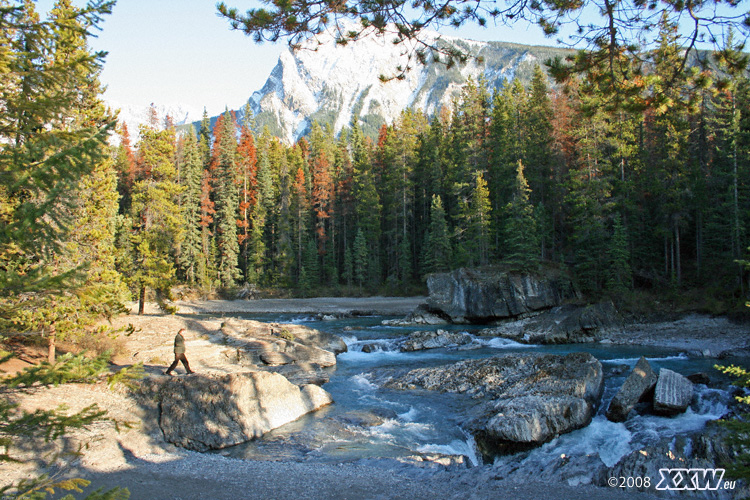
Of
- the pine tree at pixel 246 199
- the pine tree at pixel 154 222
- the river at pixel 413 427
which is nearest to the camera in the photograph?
the river at pixel 413 427

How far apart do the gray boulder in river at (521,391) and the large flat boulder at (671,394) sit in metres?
1.47

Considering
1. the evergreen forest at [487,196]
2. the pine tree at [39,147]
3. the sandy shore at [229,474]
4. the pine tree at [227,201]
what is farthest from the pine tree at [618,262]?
the pine tree at [227,201]

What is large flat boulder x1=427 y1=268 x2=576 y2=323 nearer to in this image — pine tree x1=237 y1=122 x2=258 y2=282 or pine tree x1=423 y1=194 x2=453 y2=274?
pine tree x1=423 y1=194 x2=453 y2=274

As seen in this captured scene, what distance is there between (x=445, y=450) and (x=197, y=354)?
11145 mm

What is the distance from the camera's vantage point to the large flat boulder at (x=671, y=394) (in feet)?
35.9

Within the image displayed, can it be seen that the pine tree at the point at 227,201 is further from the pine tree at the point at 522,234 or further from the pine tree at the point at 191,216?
the pine tree at the point at 522,234

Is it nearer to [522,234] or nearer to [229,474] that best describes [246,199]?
[522,234]

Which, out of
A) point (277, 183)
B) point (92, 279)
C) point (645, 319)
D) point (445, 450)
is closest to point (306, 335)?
point (92, 279)

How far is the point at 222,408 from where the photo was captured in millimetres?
11047

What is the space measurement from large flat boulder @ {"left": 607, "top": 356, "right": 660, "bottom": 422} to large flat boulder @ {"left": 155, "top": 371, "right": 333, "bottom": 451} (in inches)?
330

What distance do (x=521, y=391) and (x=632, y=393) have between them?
2875 mm

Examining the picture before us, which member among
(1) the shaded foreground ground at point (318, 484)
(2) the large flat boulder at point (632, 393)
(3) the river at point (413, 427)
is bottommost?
(3) the river at point (413, 427)

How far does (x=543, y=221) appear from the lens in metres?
36.4

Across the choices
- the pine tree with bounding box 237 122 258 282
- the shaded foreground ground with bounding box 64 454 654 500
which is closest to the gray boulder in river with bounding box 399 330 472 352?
the shaded foreground ground with bounding box 64 454 654 500
